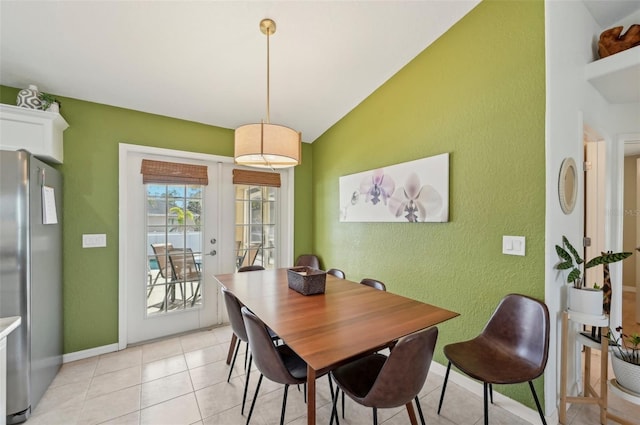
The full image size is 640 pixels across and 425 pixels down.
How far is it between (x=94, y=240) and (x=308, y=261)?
7.69 feet

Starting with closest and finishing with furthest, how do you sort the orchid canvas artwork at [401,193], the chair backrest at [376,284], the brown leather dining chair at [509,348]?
the brown leather dining chair at [509,348]
the chair backrest at [376,284]
the orchid canvas artwork at [401,193]

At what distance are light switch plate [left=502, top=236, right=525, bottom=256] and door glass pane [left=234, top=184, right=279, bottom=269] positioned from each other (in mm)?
2664

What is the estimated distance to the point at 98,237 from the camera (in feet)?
8.53

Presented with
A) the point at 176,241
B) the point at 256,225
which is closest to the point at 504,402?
the point at 256,225

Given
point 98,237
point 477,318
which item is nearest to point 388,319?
point 477,318

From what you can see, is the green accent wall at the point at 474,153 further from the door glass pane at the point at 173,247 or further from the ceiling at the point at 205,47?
the door glass pane at the point at 173,247

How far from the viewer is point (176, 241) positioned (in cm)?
303

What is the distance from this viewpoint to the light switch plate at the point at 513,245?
5.91 ft

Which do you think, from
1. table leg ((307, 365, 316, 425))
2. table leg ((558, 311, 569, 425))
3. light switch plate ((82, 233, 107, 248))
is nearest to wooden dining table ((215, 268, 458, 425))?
table leg ((307, 365, 316, 425))

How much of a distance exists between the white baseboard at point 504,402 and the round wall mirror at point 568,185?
4.34 feet

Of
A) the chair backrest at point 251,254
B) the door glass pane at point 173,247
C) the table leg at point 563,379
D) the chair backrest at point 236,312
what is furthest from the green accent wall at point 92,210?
the table leg at point 563,379

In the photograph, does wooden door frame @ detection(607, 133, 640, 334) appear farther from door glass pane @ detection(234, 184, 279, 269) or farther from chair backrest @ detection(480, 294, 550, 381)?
door glass pane @ detection(234, 184, 279, 269)

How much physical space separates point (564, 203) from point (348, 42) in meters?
1.96

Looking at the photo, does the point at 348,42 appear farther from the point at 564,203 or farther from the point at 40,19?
Answer: the point at 40,19
